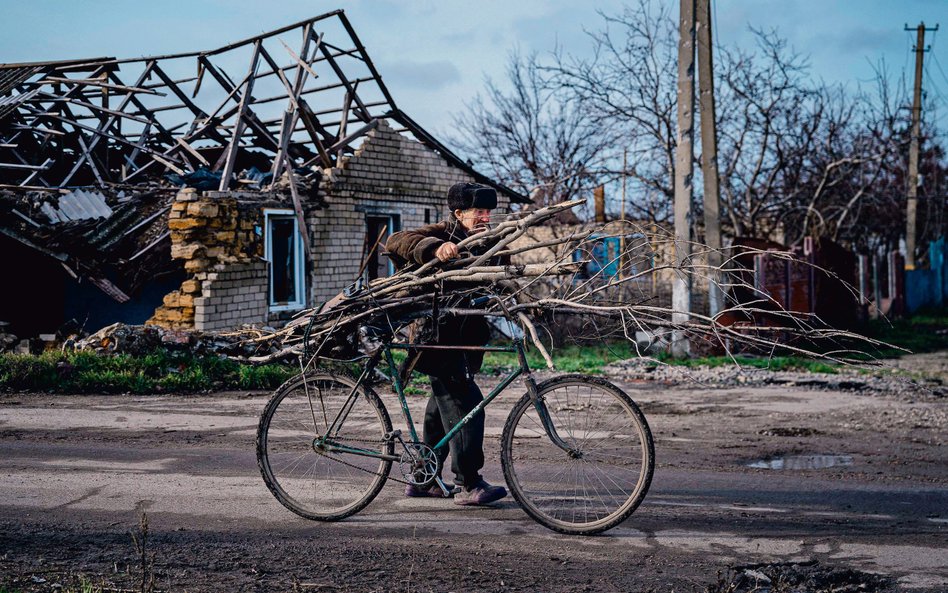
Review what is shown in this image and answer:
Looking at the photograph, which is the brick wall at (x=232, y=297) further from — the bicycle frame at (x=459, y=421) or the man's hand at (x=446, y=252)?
the man's hand at (x=446, y=252)

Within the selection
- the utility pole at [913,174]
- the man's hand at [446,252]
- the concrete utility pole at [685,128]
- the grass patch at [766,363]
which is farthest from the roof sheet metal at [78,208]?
the utility pole at [913,174]

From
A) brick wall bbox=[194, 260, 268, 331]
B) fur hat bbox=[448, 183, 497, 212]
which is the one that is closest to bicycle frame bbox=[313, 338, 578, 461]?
fur hat bbox=[448, 183, 497, 212]

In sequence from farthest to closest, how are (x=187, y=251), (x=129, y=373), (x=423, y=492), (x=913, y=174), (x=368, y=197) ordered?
1. (x=913, y=174)
2. (x=368, y=197)
3. (x=187, y=251)
4. (x=129, y=373)
5. (x=423, y=492)

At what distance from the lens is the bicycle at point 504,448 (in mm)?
4211

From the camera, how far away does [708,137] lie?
14305 mm

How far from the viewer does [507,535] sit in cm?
436

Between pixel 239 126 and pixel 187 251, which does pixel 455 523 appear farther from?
pixel 239 126

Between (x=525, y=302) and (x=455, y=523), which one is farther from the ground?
(x=525, y=302)

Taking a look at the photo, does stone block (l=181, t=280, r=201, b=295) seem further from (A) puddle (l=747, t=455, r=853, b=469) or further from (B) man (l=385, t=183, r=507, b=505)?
(A) puddle (l=747, t=455, r=853, b=469)

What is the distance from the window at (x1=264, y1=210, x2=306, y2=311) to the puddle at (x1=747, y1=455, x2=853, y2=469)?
9.30m

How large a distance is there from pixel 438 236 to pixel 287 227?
9806 mm

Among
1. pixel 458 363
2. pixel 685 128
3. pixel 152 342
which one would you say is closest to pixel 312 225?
pixel 152 342

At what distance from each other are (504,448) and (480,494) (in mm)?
586

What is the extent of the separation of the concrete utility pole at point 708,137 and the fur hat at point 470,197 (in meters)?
9.78
